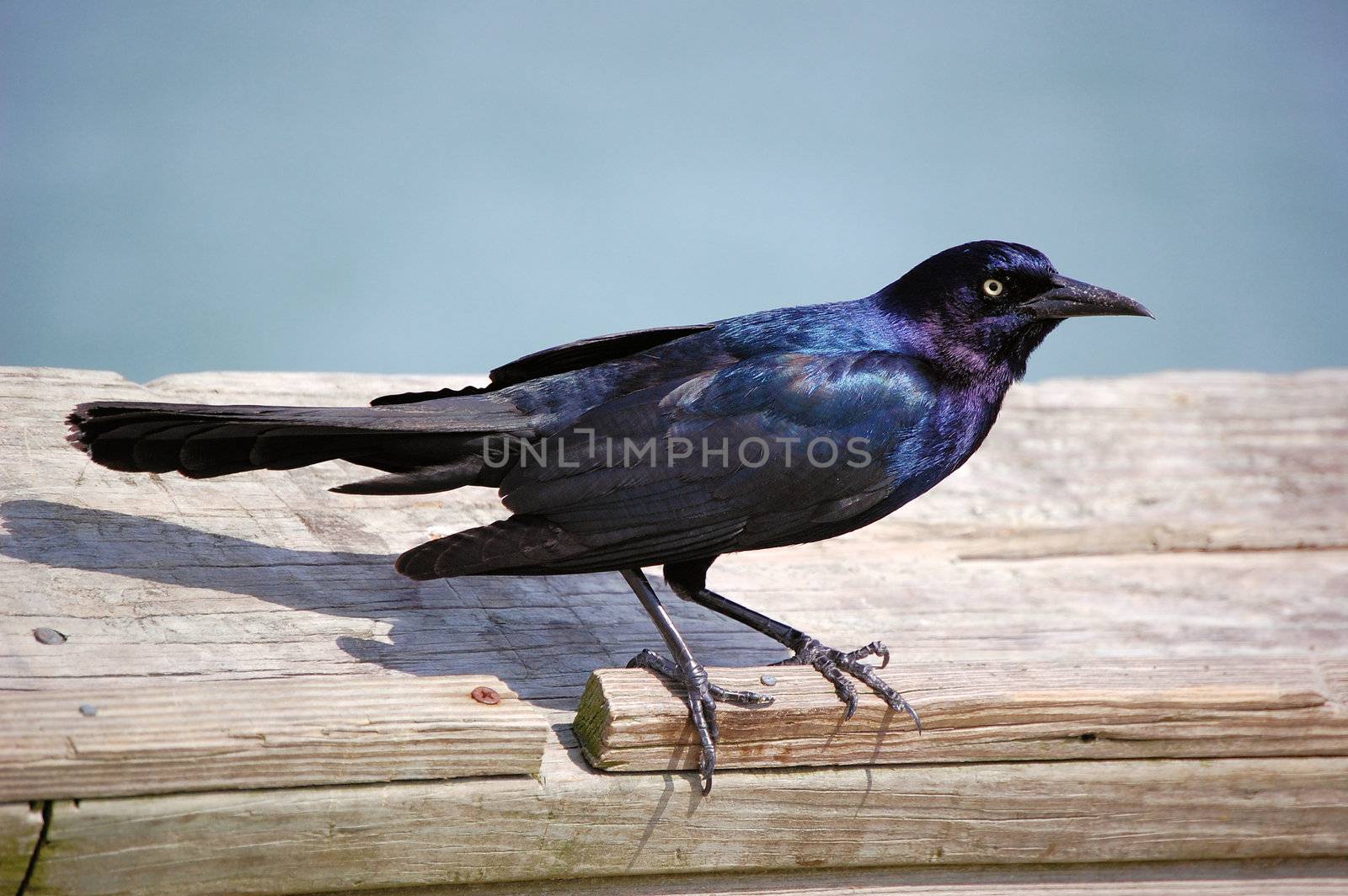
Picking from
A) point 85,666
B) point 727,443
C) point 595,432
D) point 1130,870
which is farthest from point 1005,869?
point 85,666

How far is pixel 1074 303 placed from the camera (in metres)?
3.39

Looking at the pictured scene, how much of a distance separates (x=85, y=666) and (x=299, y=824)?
56 centimetres

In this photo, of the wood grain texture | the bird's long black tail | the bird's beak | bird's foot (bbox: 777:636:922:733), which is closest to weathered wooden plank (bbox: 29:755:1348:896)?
the wood grain texture

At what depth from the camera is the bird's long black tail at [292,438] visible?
9.14ft

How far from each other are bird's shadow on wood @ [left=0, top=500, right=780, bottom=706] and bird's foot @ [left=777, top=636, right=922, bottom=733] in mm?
232

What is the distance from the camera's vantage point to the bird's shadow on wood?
2.80 meters

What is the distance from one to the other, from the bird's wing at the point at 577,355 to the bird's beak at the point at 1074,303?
2.93ft

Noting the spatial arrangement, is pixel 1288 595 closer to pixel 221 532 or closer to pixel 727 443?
pixel 727 443

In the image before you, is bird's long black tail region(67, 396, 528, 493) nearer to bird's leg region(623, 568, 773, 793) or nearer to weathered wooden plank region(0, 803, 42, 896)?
bird's leg region(623, 568, 773, 793)

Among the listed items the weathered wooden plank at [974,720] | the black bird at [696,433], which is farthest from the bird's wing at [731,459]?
the weathered wooden plank at [974,720]

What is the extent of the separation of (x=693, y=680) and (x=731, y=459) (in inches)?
23.2

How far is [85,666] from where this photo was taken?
2396mm

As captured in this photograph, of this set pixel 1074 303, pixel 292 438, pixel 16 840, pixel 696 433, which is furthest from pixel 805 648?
pixel 16 840

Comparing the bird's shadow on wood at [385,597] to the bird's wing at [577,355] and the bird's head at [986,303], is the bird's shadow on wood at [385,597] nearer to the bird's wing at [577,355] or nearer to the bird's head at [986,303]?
the bird's wing at [577,355]
